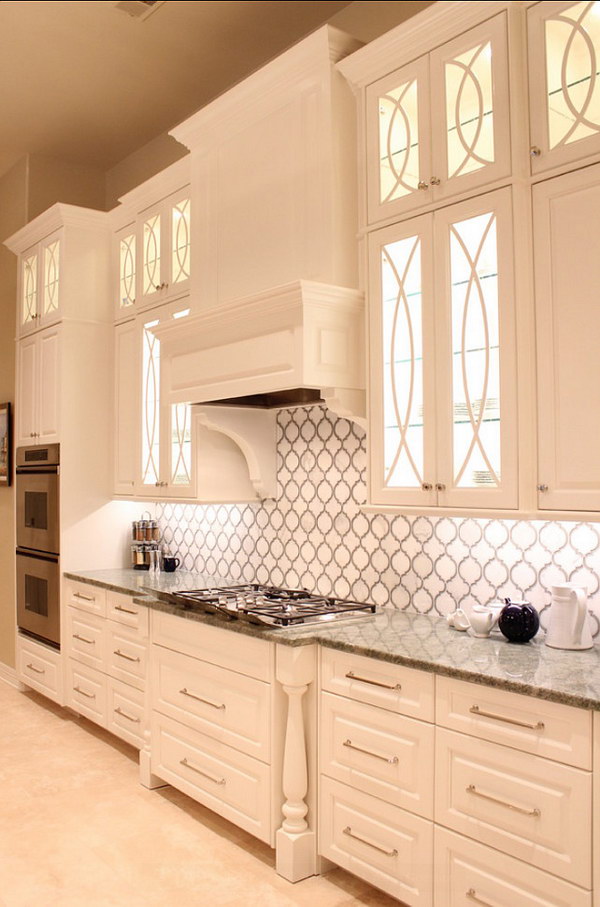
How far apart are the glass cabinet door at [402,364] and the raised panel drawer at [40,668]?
2.52 m

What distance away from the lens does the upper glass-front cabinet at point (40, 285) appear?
14.3 feet

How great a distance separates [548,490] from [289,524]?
157 cm

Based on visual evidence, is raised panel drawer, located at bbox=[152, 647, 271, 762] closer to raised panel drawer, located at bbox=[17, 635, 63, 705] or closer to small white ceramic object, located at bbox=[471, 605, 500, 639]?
small white ceramic object, located at bbox=[471, 605, 500, 639]

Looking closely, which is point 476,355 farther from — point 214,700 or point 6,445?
point 6,445

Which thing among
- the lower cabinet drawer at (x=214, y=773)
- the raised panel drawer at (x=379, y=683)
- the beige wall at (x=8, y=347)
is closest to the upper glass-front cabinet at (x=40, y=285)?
the beige wall at (x=8, y=347)

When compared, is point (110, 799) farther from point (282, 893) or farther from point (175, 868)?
point (282, 893)

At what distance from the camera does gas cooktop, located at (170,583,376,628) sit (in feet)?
8.55

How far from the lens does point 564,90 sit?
2.02m

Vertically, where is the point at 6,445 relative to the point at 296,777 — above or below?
above

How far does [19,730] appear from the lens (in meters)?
4.01

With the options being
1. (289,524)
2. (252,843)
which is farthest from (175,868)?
(289,524)

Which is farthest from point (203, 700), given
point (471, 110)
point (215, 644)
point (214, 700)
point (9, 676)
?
point (9, 676)

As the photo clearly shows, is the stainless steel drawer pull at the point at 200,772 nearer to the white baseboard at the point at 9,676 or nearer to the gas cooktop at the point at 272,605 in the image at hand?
the gas cooktop at the point at 272,605

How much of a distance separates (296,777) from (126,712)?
4.62ft
